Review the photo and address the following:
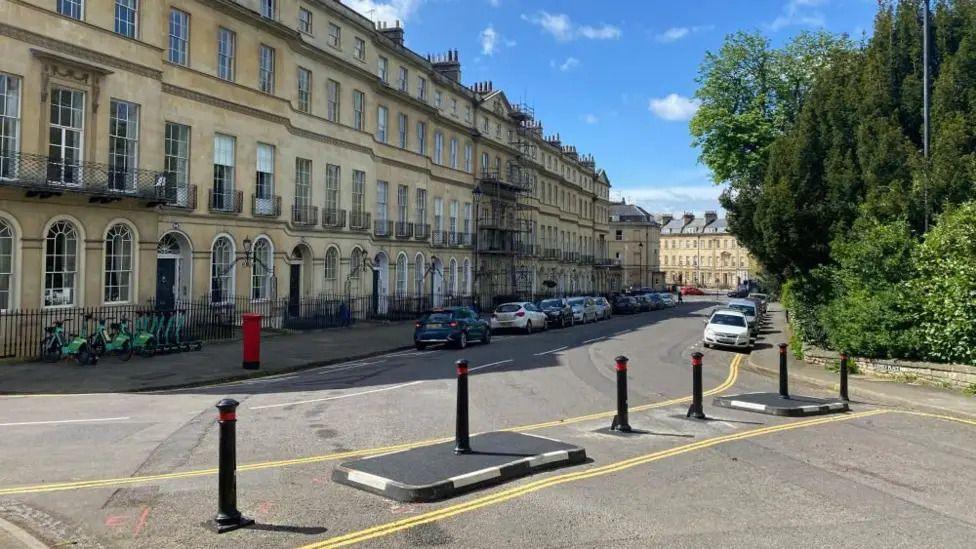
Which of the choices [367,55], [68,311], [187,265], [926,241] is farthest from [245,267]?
[926,241]

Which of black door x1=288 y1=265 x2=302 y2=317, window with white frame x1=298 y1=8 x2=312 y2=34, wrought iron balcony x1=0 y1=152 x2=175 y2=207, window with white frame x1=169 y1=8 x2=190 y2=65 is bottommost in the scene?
black door x1=288 y1=265 x2=302 y2=317

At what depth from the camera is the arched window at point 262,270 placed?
28.0m

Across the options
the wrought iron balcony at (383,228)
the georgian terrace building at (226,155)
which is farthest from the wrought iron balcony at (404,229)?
the wrought iron balcony at (383,228)

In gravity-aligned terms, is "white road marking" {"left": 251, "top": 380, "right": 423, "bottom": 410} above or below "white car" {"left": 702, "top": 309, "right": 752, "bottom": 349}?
below

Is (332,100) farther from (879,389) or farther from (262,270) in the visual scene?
(879,389)

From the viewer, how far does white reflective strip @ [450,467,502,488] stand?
22.6 feet

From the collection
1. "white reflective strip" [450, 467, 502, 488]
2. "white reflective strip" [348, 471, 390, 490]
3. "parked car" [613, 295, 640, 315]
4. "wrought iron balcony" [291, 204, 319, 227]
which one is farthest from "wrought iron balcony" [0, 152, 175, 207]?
"parked car" [613, 295, 640, 315]

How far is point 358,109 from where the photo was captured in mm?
35156

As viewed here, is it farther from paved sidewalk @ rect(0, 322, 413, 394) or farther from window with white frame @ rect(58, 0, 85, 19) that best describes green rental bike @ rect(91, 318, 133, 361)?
window with white frame @ rect(58, 0, 85, 19)

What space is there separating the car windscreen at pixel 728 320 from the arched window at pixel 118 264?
20.4 meters

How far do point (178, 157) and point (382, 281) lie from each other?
50.1 ft

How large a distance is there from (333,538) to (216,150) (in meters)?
23.3

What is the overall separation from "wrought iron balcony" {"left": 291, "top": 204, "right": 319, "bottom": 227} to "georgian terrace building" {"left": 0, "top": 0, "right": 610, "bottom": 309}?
0.25 ft

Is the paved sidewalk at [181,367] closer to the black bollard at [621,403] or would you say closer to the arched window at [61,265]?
the arched window at [61,265]
